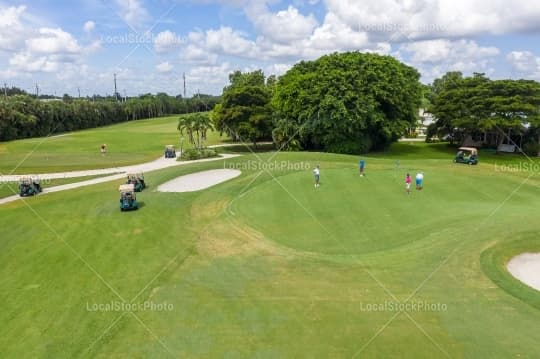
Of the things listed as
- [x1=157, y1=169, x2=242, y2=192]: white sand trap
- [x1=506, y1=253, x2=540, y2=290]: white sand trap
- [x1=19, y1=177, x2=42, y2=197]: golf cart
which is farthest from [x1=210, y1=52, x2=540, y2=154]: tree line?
[x1=506, y1=253, x2=540, y2=290]: white sand trap

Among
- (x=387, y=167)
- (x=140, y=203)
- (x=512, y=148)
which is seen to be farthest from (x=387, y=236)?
(x=512, y=148)

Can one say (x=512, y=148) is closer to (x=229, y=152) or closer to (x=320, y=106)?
(x=320, y=106)

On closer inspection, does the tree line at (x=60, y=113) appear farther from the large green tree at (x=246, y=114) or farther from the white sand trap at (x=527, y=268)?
the white sand trap at (x=527, y=268)

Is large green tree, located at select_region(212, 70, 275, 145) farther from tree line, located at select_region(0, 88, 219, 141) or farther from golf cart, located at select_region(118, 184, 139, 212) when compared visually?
tree line, located at select_region(0, 88, 219, 141)

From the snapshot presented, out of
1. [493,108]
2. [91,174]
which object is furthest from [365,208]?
[493,108]

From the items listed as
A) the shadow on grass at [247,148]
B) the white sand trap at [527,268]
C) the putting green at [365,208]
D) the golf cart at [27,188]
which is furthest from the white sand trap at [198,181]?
the shadow on grass at [247,148]

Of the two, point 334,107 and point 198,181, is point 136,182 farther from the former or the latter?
point 334,107

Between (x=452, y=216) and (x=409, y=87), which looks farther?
(x=409, y=87)
